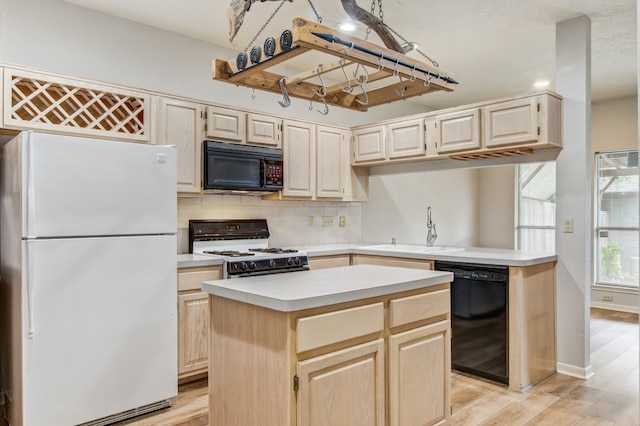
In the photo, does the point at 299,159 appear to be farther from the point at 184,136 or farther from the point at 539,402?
the point at 539,402

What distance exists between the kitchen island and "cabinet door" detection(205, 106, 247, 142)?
68.2 inches

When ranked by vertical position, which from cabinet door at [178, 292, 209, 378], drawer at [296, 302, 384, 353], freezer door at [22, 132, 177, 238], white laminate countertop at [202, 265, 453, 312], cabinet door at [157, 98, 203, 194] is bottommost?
cabinet door at [178, 292, 209, 378]

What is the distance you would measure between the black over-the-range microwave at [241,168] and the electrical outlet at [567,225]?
234 cm

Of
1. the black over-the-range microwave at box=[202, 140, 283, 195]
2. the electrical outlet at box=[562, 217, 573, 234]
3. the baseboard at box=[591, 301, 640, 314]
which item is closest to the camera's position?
the electrical outlet at box=[562, 217, 573, 234]

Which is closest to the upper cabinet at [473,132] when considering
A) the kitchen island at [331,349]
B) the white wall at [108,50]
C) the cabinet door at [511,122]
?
the cabinet door at [511,122]

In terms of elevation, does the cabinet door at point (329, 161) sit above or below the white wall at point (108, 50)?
below

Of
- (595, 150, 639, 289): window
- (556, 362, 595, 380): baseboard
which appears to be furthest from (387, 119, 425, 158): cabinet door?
(595, 150, 639, 289): window

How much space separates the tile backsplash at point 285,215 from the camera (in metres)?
3.74

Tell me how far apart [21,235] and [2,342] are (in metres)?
1.00

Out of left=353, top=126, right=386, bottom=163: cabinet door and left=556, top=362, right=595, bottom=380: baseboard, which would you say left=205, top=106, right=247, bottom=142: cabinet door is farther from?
left=556, top=362, right=595, bottom=380: baseboard

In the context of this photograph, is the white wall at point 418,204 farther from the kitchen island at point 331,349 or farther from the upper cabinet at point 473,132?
the kitchen island at point 331,349

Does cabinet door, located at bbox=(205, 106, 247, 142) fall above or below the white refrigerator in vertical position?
above

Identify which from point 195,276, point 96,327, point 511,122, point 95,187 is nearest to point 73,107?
point 95,187

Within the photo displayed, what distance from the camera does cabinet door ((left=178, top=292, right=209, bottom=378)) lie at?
10.1 feet
